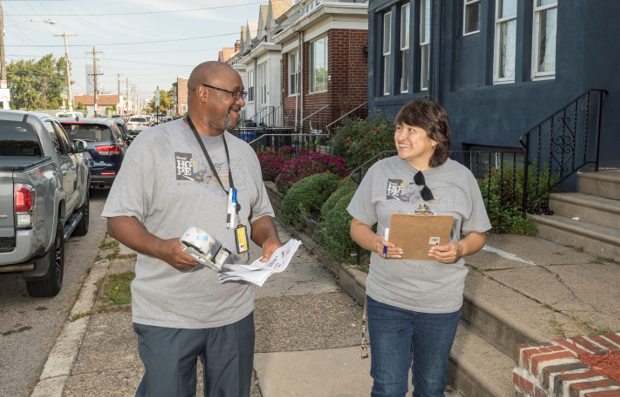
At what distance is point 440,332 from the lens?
290 cm

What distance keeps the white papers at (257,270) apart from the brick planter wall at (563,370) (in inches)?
57.2

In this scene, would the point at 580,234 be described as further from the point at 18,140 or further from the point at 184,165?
the point at 18,140

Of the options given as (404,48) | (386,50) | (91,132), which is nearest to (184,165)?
(404,48)

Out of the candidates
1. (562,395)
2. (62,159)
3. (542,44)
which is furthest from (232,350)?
(542,44)

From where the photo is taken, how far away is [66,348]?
4984 mm

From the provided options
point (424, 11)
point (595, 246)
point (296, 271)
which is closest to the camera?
point (595, 246)

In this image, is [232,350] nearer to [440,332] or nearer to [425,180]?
[440,332]

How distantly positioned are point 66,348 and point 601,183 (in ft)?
19.7

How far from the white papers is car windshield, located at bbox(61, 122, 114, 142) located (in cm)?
1219

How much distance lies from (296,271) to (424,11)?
7.86 meters

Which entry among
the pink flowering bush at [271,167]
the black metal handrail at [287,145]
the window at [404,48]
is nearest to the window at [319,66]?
the black metal handrail at [287,145]

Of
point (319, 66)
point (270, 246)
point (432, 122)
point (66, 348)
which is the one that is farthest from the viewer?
point (319, 66)

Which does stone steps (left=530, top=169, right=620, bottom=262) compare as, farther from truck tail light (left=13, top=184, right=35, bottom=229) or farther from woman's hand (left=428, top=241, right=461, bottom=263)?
truck tail light (left=13, top=184, right=35, bottom=229)

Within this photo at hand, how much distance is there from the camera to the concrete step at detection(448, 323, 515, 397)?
368 centimetres
